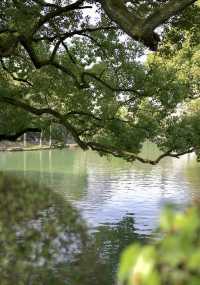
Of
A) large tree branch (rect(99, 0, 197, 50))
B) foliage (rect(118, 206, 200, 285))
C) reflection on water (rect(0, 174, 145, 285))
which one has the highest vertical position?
large tree branch (rect(99, 0, 197, 50))

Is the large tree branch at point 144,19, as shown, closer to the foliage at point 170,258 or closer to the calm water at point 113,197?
the calm water at point 113,197

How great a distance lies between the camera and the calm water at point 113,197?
47.8ft

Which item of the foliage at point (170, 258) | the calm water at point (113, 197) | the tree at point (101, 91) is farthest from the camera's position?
the tree at point (101, 91)

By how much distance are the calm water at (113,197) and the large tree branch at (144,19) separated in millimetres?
2796

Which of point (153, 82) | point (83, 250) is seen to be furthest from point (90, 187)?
point (83, 250)

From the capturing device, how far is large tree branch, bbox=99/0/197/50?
5.72 metres

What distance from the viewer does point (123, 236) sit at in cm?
1705

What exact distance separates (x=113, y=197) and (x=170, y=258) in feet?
85.0

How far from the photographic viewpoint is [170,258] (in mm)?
1032

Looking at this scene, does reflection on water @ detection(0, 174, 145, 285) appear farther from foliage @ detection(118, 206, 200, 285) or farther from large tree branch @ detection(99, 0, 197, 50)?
foliage @ detection(118, 206, 200, 285)

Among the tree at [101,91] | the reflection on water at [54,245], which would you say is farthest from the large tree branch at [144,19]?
the tree at [101,91]

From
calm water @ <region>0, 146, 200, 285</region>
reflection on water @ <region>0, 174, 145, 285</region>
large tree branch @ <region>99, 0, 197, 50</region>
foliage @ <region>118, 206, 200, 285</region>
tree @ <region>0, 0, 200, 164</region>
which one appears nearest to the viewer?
foliage @ <region>118, 206, 200, 285</region>

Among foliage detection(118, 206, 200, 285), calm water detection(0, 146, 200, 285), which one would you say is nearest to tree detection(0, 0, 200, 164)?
calm water detection(0, 146, 200, 285)

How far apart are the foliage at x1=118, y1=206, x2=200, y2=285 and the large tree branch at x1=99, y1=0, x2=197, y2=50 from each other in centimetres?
484
